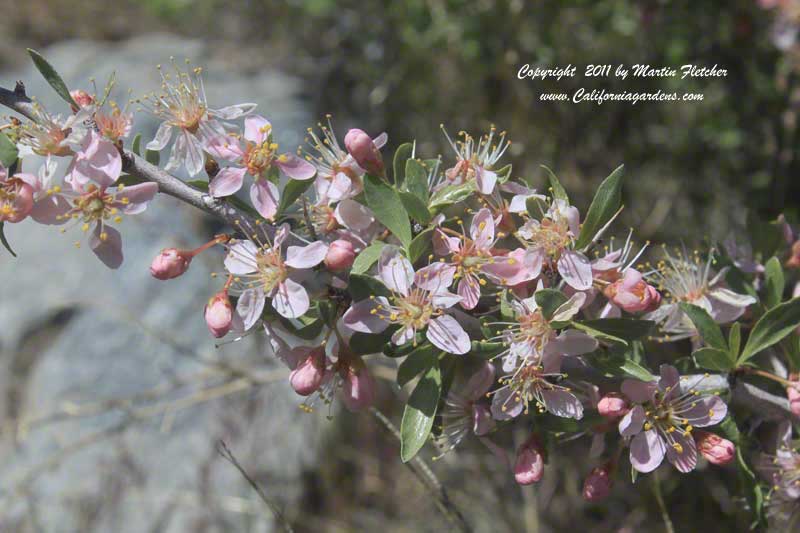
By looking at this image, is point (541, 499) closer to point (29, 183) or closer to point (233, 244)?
point (233, 244)

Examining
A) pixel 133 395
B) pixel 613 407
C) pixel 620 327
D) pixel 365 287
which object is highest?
pixel 365 287

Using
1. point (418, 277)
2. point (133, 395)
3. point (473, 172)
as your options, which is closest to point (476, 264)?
point (418, 277)

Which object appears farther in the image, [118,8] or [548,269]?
[118,8]

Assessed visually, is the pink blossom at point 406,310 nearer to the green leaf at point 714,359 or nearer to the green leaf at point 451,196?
the green leaf at point 451,196

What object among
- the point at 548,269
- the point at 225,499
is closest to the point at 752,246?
the point at 548,269

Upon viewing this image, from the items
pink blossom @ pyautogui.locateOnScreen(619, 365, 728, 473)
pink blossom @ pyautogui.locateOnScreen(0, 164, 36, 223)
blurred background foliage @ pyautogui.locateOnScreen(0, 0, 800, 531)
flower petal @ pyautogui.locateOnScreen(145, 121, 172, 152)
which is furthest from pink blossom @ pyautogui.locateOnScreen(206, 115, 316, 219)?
blurred background foliage @ pyautogui.locateOnScreen(0, 0, 800, 531)

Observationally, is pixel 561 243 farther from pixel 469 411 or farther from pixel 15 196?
pixel 15 196
